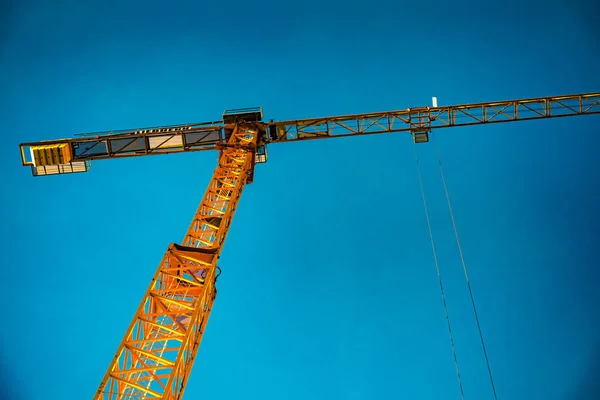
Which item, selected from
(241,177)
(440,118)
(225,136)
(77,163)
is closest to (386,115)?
(440,118)

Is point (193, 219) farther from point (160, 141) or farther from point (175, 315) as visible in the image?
point (160, 141)

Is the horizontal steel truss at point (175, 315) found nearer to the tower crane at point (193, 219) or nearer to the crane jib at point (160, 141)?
the tower crane at point (193, 219)

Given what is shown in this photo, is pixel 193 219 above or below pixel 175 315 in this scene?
above

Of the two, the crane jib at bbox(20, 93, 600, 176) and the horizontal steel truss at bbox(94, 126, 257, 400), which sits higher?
the crane jib at bbox(20, 93, 600, 176)

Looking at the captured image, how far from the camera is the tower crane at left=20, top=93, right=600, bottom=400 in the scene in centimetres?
1479

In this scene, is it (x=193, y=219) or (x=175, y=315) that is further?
(x=193, y=219)

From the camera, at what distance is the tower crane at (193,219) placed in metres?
14.8

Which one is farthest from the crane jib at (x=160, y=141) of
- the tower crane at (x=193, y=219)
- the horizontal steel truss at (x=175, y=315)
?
the horizontal steel truss at (x=175, y=315)

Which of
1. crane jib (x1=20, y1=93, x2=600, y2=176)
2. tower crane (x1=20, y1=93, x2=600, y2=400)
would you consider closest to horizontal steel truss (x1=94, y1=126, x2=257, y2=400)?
tower crane (x1=20, y1=93, x2=600, y2=400)

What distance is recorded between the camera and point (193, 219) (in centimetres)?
1980

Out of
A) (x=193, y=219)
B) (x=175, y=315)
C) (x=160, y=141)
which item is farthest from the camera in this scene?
(x=160, y=141)

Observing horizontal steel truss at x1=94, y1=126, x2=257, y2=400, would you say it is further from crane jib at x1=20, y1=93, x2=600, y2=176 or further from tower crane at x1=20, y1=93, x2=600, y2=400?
crane jib at x1=20, y1=93, x2=600, y2=176

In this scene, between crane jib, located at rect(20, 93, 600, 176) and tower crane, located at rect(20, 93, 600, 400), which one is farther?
crane jib, located at rect(20, 93, 600, 176)

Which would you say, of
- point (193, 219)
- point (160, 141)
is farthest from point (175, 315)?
point (160, 141)
